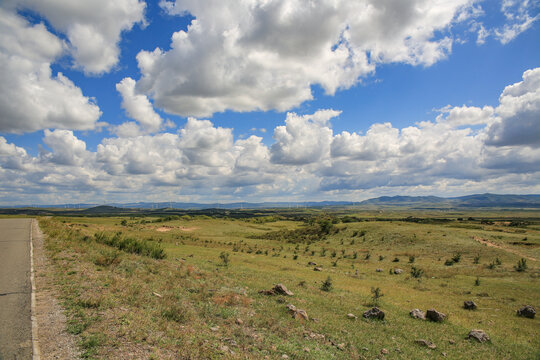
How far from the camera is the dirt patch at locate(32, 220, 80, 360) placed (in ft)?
23.7

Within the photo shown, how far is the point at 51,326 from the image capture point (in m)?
8.62

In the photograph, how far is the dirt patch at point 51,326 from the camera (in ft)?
23.7

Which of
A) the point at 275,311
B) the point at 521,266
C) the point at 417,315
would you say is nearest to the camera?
the point at 275,311

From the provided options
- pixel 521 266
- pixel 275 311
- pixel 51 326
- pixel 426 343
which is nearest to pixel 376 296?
pixel 426 343

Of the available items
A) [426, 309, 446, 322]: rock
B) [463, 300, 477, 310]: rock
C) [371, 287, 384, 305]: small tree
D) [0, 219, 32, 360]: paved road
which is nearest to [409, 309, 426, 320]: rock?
[426, 309, 446, 322]: rock

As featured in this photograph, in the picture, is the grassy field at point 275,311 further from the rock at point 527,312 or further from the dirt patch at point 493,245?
the dirt patch at point 493,245

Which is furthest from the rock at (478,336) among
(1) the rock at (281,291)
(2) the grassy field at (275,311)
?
(1) the rock at (281,291)

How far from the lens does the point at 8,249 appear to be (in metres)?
22.1

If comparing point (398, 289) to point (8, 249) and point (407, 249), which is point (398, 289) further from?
point (8, 249)

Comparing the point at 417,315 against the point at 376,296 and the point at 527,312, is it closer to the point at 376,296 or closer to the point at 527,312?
the point at 376,296

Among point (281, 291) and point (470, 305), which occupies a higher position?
point (281, 291)

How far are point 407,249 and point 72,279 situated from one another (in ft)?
152

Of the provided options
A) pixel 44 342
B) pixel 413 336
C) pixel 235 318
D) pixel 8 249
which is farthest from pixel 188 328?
pixel 8 249

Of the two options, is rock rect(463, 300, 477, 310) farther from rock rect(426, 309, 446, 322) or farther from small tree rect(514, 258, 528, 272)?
small tree rect(514, 258, 528, 272)
